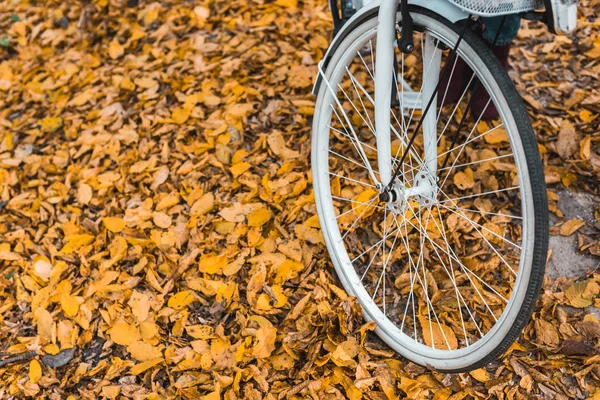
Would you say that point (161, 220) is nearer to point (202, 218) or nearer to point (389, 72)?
point (202, 218)

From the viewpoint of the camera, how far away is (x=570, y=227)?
2.21 meters

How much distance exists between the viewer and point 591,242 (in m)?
2.15

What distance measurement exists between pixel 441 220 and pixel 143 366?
122 centimetres

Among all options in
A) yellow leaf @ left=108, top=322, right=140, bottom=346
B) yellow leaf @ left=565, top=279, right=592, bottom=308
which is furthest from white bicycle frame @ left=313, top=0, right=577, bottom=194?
yellow leaf @ left=108, top=322, right=140, bottom=346

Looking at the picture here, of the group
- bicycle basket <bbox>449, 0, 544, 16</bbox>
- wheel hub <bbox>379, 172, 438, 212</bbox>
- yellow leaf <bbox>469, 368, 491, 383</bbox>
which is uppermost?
bicycle basket <bbox>449, 0, 544, 16</bbox>

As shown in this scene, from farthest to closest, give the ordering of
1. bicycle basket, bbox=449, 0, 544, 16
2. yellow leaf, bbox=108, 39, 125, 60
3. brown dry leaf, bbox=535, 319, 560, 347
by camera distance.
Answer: yellow leaf, bbox=108, 39, 125, 60 < brown dry leaf, bbox=535, 319, 560, 347 < bicycle basket, bbox=449, 0, 544, 16

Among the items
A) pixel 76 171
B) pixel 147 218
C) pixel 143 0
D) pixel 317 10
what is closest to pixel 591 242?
pixel 147 218

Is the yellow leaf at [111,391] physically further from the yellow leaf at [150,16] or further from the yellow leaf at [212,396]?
the yellow leaf at [150,16]

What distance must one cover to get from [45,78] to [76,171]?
97cm

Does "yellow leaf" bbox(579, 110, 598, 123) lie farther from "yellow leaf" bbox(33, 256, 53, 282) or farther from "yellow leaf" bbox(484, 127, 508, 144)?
"yellow leaf" bbox(33, 256, 53, 282)

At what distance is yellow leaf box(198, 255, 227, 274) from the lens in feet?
7.54

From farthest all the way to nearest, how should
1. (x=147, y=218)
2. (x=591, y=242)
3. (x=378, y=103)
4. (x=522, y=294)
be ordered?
1. (x=147, y=218)
2. (x=591, y=242)
3. (x=378, y=103)
4. (x=522, y=294)

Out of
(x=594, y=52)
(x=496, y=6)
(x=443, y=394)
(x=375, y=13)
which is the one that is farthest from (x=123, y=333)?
(x=594, y=52)

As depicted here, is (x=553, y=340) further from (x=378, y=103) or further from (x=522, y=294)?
(x=378, y=103)
